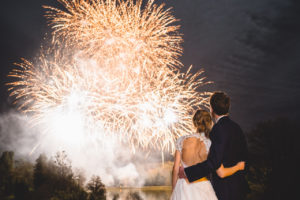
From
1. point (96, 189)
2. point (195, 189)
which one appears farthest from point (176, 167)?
point (96, 189)

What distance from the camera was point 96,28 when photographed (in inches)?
474

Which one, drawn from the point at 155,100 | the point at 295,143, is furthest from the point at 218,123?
the point at 295,143

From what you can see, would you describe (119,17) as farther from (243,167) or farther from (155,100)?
(243,167)

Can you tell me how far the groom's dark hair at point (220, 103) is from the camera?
9.70 ft

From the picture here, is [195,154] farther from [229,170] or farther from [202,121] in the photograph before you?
[229,170]

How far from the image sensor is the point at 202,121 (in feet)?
13.6

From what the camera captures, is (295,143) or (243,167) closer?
(243,167)

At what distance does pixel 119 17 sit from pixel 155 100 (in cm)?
461

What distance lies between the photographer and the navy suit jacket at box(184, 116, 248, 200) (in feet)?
8.82

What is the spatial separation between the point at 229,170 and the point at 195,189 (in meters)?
1.75

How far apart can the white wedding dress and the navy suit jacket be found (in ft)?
4.38

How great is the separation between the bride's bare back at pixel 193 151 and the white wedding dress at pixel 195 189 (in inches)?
2.6

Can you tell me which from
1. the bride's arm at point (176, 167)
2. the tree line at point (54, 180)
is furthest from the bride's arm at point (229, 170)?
the tree line at point (54, 180)

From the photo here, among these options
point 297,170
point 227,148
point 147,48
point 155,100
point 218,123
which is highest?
point 147,48
